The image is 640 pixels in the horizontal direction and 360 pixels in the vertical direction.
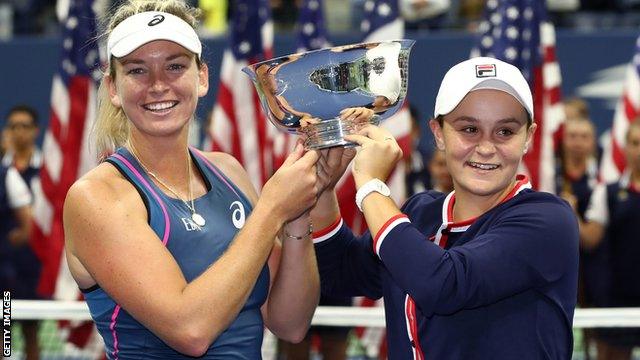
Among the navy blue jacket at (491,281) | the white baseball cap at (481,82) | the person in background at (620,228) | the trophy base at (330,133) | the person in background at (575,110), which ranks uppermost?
the white baseball cap at (481,82)

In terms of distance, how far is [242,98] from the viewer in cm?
888

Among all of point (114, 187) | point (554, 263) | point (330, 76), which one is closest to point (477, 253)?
point (554, 263)

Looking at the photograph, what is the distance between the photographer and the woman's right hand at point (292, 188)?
10.3 ft

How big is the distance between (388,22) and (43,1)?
5444 mm

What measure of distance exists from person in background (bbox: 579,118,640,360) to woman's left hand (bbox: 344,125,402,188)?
4716 millimetres

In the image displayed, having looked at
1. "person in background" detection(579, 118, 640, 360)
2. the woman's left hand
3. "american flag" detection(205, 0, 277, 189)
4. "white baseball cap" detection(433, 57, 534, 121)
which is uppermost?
"white baseball cap" detection(433, 57, 534, 121)

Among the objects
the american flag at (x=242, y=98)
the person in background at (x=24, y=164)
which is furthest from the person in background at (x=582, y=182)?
the person in background at (x=24, y=164)

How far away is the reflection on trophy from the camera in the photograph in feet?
10.5

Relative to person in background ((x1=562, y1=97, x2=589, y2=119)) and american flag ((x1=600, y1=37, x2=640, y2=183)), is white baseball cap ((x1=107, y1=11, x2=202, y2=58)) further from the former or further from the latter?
person in background ((x1=562, y1=97, x2=589, y2=119))

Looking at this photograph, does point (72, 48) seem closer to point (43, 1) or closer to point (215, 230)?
point (43, 1)

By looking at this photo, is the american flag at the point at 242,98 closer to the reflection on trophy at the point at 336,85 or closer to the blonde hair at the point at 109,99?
the blonde hair at the point at 109,99

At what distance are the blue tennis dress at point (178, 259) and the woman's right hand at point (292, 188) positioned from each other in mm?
174

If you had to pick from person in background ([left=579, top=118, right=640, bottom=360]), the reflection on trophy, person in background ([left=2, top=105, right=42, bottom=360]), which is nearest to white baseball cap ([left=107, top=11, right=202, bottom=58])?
the reflection on trophy

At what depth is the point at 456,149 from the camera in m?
3.12
